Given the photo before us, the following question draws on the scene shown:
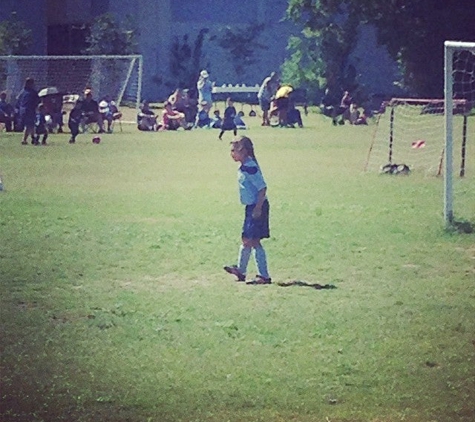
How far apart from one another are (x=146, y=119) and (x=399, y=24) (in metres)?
3.52

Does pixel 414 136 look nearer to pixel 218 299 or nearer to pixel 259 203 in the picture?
pixel 259 203

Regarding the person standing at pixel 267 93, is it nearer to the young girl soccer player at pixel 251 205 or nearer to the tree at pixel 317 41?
the tree at pixel 317 41

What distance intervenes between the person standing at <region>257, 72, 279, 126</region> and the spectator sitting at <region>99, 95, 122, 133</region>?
127 centimetres

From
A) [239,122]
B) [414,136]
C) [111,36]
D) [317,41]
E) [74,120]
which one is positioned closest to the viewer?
[111,36]

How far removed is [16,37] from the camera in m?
8.56

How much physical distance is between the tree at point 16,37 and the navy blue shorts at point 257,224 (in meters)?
2.60

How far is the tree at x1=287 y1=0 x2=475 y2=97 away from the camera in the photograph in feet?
28.7

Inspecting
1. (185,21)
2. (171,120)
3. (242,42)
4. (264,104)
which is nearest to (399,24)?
(242,42)

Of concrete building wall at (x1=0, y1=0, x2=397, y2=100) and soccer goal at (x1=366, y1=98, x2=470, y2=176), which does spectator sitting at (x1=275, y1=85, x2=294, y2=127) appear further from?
concrete building wall at (x1=0, y1=0, x2=397, y2=100)

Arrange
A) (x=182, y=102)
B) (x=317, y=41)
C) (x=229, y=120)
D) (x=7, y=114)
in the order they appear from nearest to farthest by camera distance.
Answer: (x=317, y=41), (x=182, y=102), (x=7, y=114), (x=229, y=120)

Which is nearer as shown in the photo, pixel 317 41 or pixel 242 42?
pixel 242 42

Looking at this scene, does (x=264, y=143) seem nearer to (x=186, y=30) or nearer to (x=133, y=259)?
(x=186, y=30)

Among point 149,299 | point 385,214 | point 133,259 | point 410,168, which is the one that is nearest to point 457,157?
point 410,168

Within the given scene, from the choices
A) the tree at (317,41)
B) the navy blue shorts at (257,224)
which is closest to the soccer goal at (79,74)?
the tree at (317,41)
